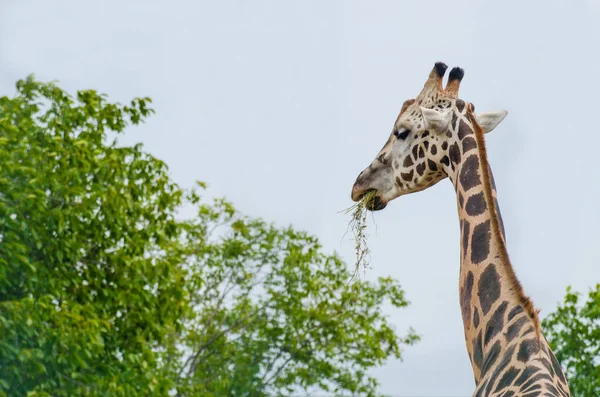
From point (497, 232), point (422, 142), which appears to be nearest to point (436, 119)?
point (422, 142)

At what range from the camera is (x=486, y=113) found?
5.92 m

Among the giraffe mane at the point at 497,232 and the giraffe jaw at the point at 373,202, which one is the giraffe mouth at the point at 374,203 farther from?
the giraffe mane at the point at 497,232

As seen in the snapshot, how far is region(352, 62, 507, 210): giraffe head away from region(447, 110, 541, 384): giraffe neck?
3.6 inches

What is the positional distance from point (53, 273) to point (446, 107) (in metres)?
8.27

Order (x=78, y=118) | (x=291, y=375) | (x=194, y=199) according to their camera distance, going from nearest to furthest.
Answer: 1. (x=78, y=118)
2. (x=194, y=199)
3. (x=291, y=375)

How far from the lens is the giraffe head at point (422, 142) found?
5.73m

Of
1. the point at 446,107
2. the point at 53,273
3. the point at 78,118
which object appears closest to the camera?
the point at 446,107

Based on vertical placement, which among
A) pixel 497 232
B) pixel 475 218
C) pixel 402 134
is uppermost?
pixel 402 134

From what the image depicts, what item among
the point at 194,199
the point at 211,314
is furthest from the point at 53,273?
the point at 211,314

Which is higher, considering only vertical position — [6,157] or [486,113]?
[6,157]

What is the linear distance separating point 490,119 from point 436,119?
430 millimetres

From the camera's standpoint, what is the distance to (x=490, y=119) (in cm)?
593

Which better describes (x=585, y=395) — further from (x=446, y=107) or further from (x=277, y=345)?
(x=277, y=345)

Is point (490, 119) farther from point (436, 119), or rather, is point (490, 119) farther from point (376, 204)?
point (376, 204)
